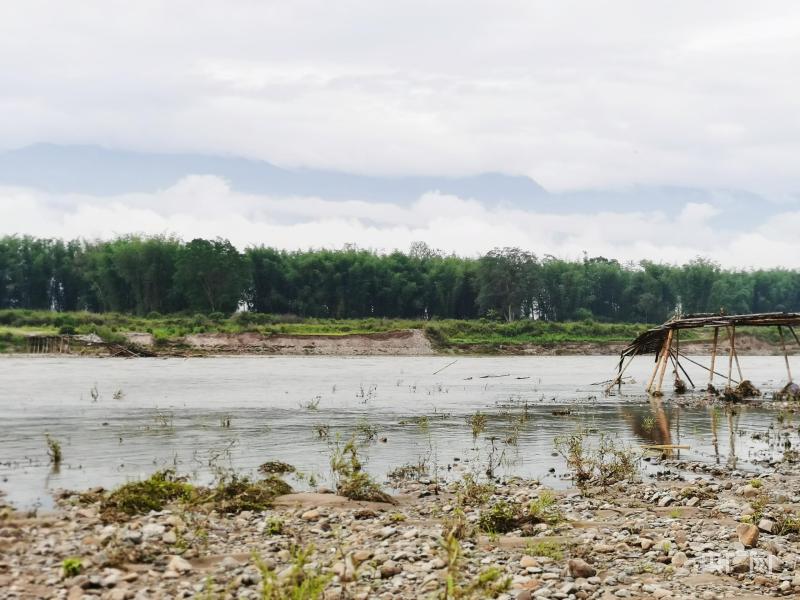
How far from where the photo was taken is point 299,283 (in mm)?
114000

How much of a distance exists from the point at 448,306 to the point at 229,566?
4332 inches

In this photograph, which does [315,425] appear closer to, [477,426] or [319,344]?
[477,426]

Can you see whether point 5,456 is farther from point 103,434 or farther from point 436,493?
point 436,493

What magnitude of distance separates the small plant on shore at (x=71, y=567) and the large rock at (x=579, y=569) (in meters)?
5.24

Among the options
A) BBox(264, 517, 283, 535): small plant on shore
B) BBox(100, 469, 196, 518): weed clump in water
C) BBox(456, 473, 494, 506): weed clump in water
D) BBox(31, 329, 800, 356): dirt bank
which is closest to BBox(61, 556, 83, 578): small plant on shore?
BBox(100, 469, 196, 518): weed clump in water

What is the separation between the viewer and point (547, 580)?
8789 millimetres

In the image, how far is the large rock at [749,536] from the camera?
10109mm

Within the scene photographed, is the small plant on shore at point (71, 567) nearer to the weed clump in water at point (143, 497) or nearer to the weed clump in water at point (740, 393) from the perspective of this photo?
the weed clump in water at point (143, 497)

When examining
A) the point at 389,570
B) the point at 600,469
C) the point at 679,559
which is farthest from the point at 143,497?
the point at 600,469

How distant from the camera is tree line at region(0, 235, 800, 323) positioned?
349ft

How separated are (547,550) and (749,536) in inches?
102

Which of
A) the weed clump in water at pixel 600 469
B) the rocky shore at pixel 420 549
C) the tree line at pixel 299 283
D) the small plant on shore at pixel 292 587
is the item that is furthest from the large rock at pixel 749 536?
the tree line at pixel 299 283

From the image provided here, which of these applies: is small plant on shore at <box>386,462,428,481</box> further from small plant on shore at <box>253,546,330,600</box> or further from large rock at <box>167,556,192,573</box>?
small plant on shore at <box>253,546,330,600</box>

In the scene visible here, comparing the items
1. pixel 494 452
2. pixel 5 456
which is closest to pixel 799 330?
pixel 494 452
